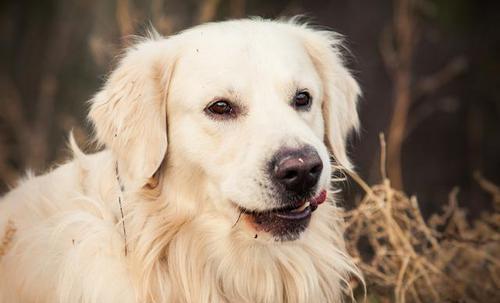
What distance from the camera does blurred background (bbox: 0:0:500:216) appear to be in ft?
26.9

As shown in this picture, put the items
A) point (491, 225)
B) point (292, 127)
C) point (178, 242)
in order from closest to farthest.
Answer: point (292, 127) < point (178, 242) < point (491, 225)

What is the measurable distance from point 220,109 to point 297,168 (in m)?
0.49

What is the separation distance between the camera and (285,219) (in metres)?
3.25

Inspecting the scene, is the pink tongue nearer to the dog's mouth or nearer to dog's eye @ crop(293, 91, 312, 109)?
the dog's mouth

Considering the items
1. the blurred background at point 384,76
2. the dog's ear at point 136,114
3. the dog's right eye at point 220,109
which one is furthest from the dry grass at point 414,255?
the blurred background at point 384,76

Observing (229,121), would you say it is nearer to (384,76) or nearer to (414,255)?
(414,255)

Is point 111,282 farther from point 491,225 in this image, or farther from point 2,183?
point 2,183

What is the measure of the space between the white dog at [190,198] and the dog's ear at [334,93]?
0.14m

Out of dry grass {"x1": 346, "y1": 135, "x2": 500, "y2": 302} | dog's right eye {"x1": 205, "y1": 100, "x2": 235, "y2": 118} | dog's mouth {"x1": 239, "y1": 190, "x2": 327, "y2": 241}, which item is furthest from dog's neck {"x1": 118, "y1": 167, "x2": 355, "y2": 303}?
dry grass {"x1": 346, "y1": 135, "x2": 500, "y2": 302}

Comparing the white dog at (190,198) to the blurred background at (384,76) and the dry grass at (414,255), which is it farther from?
the blurred background at (384,76)

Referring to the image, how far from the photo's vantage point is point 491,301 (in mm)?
4352

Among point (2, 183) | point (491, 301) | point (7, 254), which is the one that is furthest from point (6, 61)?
point (491, 301)

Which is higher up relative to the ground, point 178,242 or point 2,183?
point 178,242

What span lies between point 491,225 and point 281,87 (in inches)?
87.2
